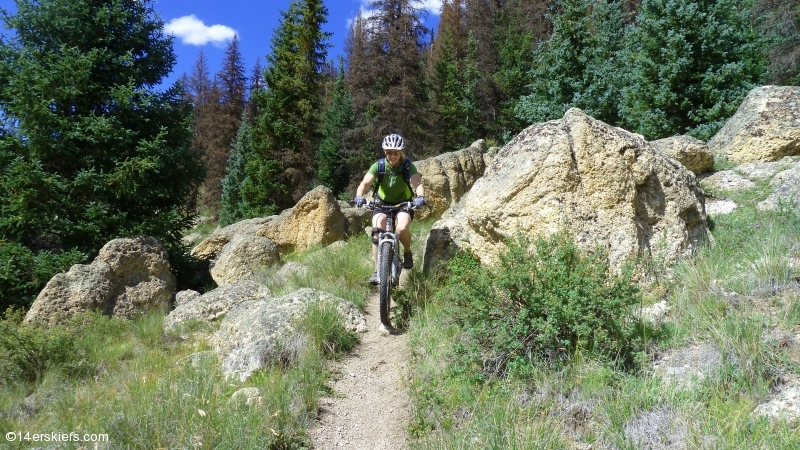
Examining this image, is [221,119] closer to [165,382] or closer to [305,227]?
[305,227]

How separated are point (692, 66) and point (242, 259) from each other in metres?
10.7

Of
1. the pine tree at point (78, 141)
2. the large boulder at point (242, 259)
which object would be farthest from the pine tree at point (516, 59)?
the pine tree at point (78, 141)

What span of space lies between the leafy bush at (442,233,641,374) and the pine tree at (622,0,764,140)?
330 inches

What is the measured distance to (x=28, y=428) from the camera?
3.87 m

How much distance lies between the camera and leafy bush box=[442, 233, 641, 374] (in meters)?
3.36

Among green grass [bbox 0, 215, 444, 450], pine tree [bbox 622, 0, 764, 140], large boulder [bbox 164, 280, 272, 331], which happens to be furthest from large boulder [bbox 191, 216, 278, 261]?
pine tree [bbox 622, 0, 764, 140]

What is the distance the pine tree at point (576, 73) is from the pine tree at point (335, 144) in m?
12.8

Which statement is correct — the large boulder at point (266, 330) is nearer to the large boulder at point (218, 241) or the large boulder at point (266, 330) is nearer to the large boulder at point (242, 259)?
the large boulder at point (242, 259)

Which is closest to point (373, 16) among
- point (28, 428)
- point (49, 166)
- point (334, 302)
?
point (49, 166)

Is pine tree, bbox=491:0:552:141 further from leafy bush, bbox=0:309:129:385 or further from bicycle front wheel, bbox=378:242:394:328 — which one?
leafy bush, bbox=0:309:129:385

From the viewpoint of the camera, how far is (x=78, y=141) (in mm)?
8742

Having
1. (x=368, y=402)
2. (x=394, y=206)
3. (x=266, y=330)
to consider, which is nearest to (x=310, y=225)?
(x=394, y=206)

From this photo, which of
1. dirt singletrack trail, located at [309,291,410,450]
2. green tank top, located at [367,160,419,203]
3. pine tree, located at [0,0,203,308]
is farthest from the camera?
pine tree, located at [0,0,203,308]

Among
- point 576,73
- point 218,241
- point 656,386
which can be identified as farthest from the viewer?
point 576,73
